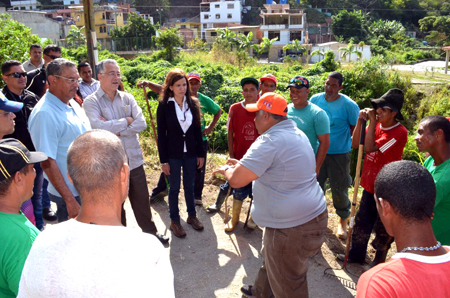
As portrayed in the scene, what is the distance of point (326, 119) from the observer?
4.17m

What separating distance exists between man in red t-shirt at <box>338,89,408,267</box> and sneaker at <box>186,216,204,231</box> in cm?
194

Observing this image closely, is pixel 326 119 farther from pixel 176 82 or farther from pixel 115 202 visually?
pixel 115 202

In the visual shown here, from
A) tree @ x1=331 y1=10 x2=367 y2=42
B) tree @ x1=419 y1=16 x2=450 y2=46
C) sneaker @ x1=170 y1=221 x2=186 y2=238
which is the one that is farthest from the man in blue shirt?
tree @ x1=331 y1=10 x2=367 y2=42

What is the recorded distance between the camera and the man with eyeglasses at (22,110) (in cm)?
439

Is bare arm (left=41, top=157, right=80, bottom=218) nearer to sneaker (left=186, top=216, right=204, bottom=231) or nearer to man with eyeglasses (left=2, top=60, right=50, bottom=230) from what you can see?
man with eyeglasses (left=2, top=60, right=50, bottom=230)

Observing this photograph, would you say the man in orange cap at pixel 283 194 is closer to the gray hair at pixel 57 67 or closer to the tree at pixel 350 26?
the gray hair at pixel 57 67

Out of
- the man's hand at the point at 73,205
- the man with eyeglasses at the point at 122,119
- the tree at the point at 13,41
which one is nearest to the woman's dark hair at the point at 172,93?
the man with eyeglasses at the point at 122,119

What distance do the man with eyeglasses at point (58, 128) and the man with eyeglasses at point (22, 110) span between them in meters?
1.19

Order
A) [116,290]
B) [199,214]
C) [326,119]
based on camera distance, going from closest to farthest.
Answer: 1. [116,290]
2. [326,119]
3. [199,214]

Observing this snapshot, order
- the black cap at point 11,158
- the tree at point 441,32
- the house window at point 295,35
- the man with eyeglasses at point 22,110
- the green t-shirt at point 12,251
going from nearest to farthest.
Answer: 1. the green t-shirt at point 12,251
2. the black cap at point 11,158
3. the man with eyeglasses at point 22,110
4. the tree at point 441,32
5. the house window at point 295,35

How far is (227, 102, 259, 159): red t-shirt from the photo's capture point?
4805 millimetres

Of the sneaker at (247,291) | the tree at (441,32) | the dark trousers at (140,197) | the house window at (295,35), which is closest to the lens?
the sneaker at (247,291)

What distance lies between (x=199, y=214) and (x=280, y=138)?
2834 mm

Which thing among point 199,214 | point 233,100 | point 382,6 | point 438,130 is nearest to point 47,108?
point 199,214
